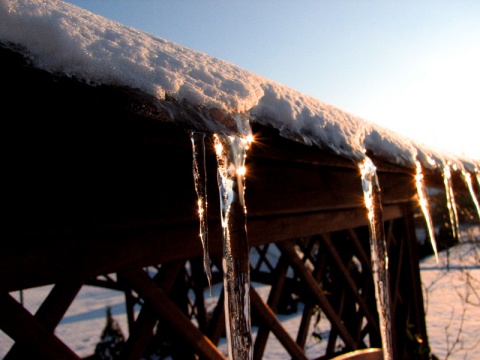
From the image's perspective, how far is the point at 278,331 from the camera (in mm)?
1862

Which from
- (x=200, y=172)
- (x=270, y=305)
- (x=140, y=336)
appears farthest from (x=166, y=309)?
(x=270, y=305)

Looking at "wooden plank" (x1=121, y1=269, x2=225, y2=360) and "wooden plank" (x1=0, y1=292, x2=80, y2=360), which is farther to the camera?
"wooden plank" (x1=121, y1=269, x2=225, y2=360)

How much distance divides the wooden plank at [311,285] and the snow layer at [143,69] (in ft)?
2.43

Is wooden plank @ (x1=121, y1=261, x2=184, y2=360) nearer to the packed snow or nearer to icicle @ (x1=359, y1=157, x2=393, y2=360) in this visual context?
the packed snow

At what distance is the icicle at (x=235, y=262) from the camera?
4.17 feet

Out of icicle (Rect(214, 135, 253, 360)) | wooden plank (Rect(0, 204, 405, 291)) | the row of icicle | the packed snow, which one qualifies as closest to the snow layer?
the packed snow

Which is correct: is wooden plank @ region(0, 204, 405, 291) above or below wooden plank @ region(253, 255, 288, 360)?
above

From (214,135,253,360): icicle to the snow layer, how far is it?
245 millimetres

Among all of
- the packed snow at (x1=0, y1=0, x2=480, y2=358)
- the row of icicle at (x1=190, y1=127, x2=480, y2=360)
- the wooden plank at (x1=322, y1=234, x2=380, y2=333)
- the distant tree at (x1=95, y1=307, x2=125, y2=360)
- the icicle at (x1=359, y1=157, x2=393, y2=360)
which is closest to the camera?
the packed snow at (x1=0, y1=0, x2=480, y2=358)

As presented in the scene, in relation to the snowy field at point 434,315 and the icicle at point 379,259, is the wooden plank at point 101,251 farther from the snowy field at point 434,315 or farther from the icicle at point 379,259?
the snowy field at point 434,315

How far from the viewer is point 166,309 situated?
1.38 metres

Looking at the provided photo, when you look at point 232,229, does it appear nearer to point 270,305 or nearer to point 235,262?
point 235,262

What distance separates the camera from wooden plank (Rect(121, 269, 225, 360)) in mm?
1298

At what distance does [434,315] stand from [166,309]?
9469mm
